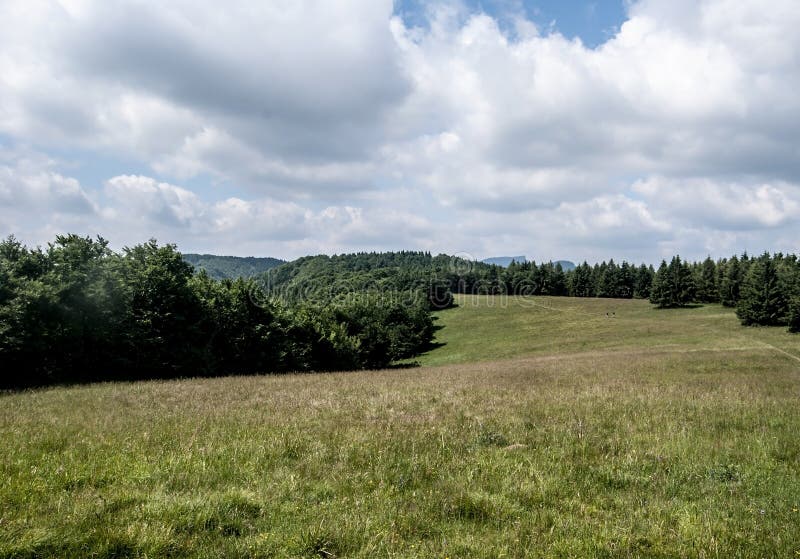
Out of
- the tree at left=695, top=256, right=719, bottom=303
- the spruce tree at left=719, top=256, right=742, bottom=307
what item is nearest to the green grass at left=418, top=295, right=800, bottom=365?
the spruce tree at left=719, top=256, right=742, bottom=307

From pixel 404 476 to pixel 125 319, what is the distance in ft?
91.0

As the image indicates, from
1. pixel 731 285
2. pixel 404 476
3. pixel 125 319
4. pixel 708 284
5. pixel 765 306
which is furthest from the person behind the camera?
pixel 708 284

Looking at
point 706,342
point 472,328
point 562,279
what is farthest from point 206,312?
point 562,279

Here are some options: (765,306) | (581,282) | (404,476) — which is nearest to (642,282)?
(581,282)

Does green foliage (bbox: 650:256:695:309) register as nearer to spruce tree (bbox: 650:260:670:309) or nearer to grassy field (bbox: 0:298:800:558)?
spruce tree (bbox: 650:260:670:309)

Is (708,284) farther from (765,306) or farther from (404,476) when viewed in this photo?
(404,476)

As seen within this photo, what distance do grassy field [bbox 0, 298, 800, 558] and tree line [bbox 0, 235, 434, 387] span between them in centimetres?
1158

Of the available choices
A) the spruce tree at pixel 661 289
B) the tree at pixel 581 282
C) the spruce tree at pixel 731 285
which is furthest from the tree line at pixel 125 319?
the tree at pixel 581 282

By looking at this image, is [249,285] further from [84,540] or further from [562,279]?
[562,279]

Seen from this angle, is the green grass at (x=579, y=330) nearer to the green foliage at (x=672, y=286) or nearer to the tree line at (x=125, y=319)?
the green foliage at (x=672, y=286)

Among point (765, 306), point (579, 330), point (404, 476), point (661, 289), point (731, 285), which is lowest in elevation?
point (579, 330)

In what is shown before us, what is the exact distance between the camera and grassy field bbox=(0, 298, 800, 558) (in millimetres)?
4898

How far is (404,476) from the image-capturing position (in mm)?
6785

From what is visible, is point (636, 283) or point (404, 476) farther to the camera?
point (636, 283)
